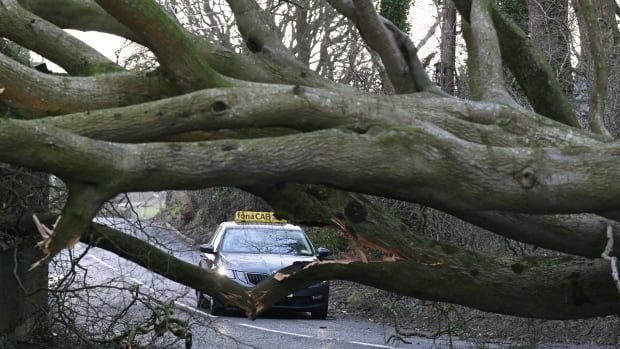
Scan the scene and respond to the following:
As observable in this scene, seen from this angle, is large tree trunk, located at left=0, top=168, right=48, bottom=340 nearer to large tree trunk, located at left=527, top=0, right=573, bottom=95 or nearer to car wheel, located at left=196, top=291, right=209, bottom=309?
car wheel, located at left=196, top=291, right=209, bottom=309

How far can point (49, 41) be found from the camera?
8.54m

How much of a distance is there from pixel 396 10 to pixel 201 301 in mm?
10942

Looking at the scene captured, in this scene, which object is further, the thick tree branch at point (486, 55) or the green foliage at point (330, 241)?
the green foliage at point (330, 241)

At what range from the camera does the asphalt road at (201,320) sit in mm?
12047

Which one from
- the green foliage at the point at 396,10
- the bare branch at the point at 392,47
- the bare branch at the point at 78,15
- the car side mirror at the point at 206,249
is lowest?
the car side mirror at the point at 206,249

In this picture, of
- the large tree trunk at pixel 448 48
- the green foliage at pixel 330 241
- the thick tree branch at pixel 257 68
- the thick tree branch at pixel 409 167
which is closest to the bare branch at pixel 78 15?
the thick tree branch at pixel 257 68

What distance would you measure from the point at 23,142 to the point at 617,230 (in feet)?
16.6

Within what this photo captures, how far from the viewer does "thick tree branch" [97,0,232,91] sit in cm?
650

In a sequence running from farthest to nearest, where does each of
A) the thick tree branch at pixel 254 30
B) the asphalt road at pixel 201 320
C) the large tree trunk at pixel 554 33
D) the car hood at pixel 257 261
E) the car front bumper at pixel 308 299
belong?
the large tree trunk at pixel 554 33, the car front bumper at pixel 308 299, the car hood at pixel 257 261, the asphalt road at pixel 201 320, the thick tree branch at pixel 254 30

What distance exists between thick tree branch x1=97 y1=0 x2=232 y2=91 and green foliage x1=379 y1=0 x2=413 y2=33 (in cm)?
1736

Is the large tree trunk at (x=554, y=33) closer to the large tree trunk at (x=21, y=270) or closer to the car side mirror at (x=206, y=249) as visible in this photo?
the car side mirror at (x=206, y=249)

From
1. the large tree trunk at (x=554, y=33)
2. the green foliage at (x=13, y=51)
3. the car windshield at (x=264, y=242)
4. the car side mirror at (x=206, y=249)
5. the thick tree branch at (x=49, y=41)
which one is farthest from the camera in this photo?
the large tree trunk at (x=554, y=33)

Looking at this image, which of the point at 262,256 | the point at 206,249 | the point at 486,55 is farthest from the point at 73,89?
the point at 262,256

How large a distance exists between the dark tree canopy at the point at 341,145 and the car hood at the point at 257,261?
812cm
